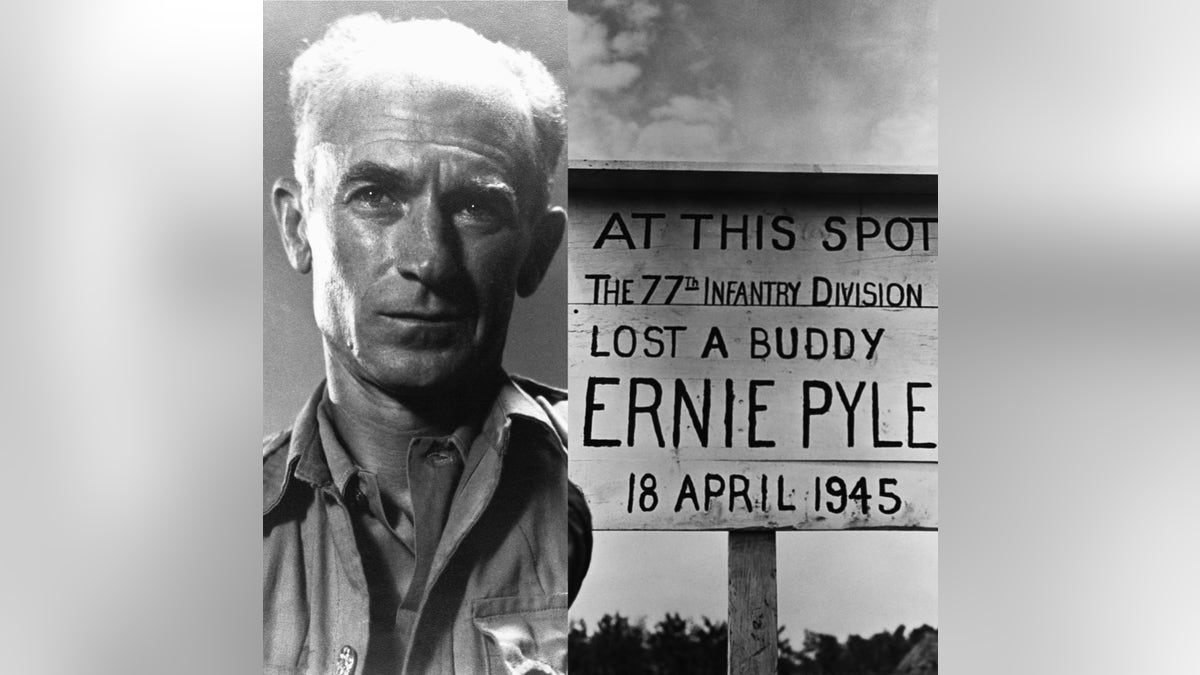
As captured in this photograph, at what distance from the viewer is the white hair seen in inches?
99.6

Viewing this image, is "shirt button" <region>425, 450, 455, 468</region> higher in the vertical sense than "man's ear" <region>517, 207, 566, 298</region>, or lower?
lower

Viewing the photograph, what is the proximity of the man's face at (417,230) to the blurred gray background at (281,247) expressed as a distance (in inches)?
2.3

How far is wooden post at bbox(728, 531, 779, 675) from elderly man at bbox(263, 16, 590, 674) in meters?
0.39

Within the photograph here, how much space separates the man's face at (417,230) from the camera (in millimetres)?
2492

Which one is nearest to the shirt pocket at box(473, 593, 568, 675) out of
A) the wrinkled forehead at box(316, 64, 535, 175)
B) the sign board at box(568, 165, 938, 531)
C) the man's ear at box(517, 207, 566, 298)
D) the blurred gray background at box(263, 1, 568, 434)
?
the sign board at box(568, 165, 938, 531)

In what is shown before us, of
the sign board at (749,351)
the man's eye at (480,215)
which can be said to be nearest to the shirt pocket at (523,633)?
the sign board at (749,351)

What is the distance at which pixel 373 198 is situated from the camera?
2.50 meters

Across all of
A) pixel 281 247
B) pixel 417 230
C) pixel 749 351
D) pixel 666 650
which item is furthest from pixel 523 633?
pixel 281 247

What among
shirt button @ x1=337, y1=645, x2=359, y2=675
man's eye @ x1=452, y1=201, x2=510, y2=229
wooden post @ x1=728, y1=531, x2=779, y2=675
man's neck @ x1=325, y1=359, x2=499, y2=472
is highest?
man's eye @ x1=452, y1=201, x2=510, y2=229

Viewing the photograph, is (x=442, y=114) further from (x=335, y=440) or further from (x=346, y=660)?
(x=346, y=660)

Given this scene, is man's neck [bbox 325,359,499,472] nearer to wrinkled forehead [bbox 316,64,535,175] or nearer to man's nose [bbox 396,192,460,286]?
man's nose [bbox 396,192,460,286]

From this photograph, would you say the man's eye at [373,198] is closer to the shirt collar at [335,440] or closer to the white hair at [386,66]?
the white hair at [386,66]
